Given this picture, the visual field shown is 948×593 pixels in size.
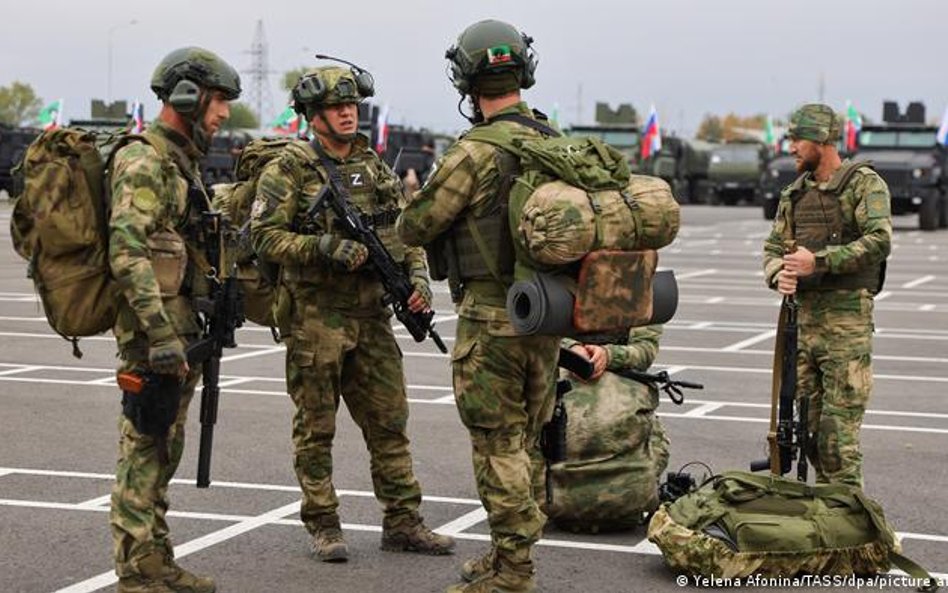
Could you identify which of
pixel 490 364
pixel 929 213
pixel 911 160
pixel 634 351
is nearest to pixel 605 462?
pixel 634 351

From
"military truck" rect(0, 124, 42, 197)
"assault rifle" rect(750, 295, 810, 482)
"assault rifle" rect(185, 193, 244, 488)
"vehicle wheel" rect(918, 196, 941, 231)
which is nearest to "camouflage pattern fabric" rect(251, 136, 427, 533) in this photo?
"assault rifle" rect(185, 193, 244, 488)

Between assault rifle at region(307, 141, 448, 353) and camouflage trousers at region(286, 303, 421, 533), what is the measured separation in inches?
7.6

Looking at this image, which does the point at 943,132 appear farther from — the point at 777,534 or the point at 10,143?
the point at 777,534

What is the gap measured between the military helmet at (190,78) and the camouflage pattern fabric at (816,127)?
2.87m

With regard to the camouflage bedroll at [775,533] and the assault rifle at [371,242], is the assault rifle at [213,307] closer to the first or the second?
the assault rifle at [371,242]

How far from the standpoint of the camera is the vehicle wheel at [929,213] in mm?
40438

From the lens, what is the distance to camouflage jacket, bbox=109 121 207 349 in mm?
6297

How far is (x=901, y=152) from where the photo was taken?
4184 cm

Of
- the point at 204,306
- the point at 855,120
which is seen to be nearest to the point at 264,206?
the point at 204,306

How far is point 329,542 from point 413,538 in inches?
15.2

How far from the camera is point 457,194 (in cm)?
650

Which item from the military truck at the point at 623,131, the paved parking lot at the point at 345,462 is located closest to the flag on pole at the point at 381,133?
the military truck at the point at 623,131

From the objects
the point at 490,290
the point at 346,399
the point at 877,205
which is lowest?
the point at 346,399

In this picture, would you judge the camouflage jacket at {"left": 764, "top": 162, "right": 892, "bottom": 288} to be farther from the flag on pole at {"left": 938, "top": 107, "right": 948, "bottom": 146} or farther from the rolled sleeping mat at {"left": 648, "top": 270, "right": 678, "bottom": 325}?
the flag on pole at {"left": 938, "top": 107, "right": 948, "bottom": 146}
